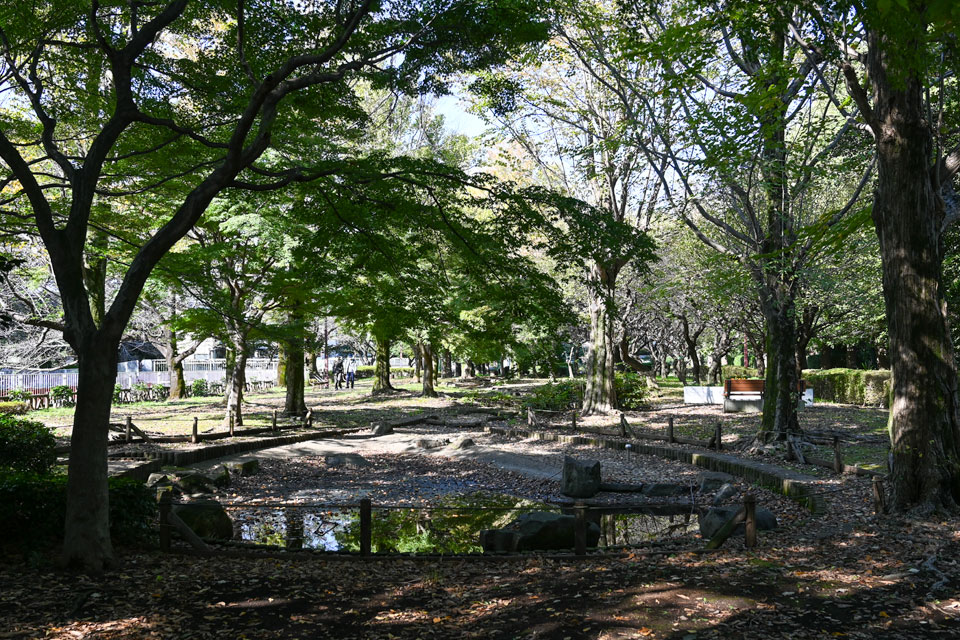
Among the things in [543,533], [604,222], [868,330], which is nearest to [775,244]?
[604,222]

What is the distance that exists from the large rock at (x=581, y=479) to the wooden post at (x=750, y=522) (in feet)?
14.9

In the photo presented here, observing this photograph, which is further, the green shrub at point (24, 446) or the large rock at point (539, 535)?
the green shrub at point (24, 446)

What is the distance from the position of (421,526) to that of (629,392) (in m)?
16.5

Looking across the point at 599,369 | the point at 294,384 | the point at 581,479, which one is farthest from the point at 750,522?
the point at 294,384

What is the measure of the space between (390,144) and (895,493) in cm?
2936

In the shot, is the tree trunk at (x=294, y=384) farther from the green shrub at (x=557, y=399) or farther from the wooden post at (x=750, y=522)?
the wooden post at (x=750, y=522)

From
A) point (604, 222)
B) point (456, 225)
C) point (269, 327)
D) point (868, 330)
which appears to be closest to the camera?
point (604, 222)

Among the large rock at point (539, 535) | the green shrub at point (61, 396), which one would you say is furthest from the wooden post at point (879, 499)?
the green shrub at point (61, 396)

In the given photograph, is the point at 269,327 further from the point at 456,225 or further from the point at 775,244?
the point at 775,244

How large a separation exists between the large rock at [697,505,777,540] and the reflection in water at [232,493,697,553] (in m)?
0.55

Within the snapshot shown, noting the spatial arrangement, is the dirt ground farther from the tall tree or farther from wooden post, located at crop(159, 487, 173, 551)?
the tall tree

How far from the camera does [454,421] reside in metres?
23.5

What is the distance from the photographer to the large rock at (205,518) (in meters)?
8.54

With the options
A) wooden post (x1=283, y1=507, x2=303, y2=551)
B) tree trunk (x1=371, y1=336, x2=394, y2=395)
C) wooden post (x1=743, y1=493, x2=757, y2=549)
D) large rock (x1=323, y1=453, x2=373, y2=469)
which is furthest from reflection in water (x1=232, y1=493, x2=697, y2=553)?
tree trunk (x1=371, y1=336, x2=394, y2=395)
